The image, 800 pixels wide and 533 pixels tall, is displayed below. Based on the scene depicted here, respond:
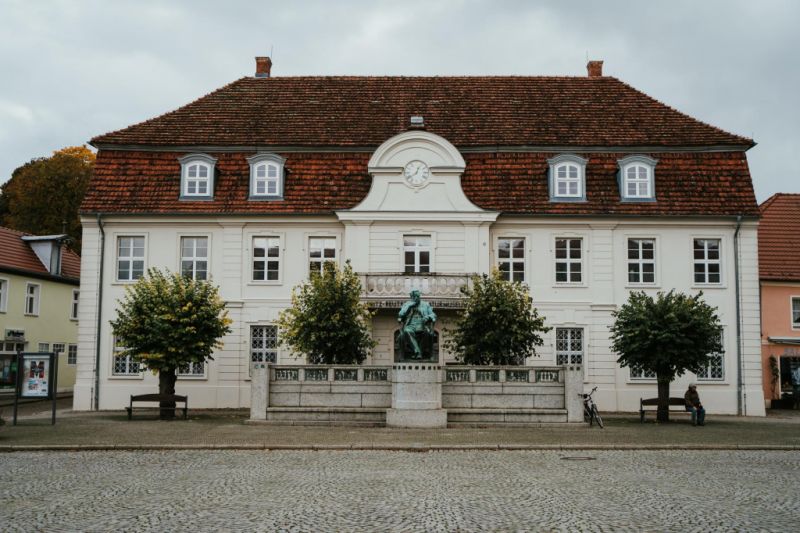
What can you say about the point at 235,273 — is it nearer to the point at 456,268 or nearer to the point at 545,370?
the point at 456,268

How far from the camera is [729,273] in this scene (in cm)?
3106

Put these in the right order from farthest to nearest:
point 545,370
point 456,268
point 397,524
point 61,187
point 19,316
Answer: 1. point 61,187
2. point 19,316
3. point 456,268
4. point 545,370
5. point 397,524

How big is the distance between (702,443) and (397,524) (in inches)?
450

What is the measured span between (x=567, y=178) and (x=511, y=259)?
363cm

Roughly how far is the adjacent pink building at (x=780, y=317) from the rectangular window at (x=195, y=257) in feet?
73.2

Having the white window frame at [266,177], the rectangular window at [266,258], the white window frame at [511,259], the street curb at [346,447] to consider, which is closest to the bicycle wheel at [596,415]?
the street curb at [346,447]

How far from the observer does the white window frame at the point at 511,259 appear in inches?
1229

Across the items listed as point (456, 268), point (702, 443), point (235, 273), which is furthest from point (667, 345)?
point (235, 273)

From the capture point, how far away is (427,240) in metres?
31.1

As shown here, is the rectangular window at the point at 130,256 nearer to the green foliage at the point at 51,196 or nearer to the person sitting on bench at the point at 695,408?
the person sitting on bench at the point at 695,408

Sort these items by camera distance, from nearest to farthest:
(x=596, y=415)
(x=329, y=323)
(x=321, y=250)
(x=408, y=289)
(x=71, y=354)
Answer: (x=596, y=415)
(x=329, y=323)
(x=408, y=289)
(x=321, y=250)
(x=71, y=354)

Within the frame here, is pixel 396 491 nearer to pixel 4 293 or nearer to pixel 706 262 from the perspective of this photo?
pixel 706 262

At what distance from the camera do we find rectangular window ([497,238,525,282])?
31.2m

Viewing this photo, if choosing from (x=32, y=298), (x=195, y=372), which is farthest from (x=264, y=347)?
(x=32, y=298)
